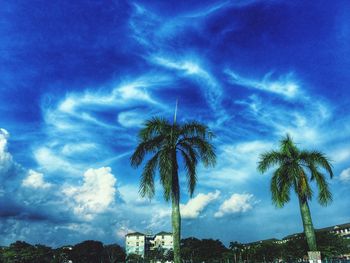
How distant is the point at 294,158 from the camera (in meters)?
19.7

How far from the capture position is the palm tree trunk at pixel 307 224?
1802cm

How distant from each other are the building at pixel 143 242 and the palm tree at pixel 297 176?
529 ft

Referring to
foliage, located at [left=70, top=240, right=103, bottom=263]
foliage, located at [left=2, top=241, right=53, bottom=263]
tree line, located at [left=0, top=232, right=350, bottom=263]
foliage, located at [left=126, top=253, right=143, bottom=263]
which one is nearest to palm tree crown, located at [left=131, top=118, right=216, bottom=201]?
tree line, located at [left=0, top=232, right=350, bottom=263]

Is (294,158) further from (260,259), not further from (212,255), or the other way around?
(212,255)

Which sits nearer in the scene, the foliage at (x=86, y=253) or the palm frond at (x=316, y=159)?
the palm frond at (x=316, y=159)

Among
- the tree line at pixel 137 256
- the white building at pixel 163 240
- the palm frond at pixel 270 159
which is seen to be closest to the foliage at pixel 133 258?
the tree line at pixel 137 256

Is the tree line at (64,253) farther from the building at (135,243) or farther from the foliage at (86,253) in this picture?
the building at (135,243)

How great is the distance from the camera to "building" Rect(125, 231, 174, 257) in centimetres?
17938

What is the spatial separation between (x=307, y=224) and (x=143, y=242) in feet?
564

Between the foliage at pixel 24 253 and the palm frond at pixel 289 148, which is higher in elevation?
the foliage at pixel 24 253

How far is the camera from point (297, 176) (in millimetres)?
18953

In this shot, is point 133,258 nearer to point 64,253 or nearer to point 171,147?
point 64,253

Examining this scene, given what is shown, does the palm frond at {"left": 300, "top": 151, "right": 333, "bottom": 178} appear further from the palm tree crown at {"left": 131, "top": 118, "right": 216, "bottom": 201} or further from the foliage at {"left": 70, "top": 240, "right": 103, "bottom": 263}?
the foliage at {"left": 70, "top": 240, "right": 103, "bottom": 263}

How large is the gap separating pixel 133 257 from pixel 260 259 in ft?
216
